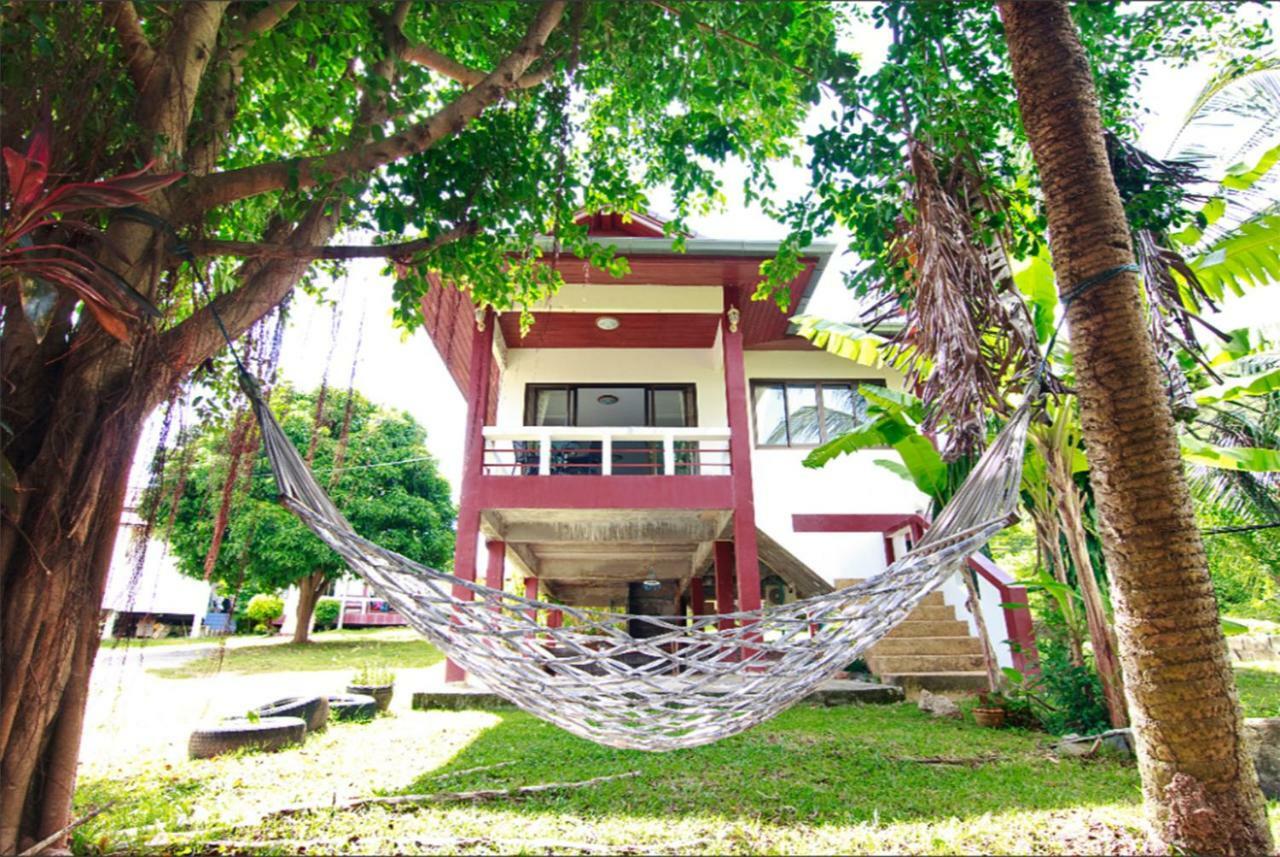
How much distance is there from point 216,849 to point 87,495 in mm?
1228

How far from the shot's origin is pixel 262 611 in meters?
14.4

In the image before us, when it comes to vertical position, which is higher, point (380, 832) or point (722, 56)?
point (722, 56)

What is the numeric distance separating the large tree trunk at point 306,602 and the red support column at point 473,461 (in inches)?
289

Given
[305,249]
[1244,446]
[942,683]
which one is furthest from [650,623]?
[1244,446]

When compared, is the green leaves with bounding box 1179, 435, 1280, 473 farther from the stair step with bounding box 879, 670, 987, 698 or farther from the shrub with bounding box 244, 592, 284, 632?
the shrub with bounding box 244, 592, 284, 632

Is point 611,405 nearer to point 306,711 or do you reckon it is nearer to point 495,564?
point 495,564

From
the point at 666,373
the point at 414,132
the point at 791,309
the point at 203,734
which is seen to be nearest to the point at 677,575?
the point at 666,373

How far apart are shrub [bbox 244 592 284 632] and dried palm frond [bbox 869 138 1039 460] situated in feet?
51.2

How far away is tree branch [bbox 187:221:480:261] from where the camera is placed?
2.13m

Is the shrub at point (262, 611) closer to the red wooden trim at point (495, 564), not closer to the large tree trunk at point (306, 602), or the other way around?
the large tree trunk at point (306, 602)

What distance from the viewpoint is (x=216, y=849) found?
83.4 inches

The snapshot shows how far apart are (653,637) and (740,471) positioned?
3.80 m

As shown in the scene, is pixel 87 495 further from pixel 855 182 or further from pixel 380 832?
pixel 855 182

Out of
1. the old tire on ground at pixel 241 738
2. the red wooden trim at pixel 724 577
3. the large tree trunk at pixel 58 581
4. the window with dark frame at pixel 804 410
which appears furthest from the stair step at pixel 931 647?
the large tree trunk at pixel 58 581
